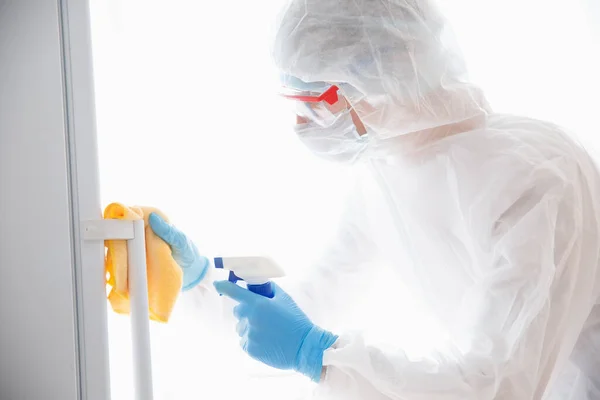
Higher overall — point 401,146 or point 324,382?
point 401,146

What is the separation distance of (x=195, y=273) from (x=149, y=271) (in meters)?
0.24

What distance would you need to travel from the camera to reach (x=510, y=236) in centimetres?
93

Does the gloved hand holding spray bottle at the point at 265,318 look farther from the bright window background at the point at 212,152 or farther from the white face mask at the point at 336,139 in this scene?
the white face mask at the point at 336,139

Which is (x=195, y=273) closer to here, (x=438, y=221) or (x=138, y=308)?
(x=138, y=308)

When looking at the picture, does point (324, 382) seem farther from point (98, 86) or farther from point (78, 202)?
point (98, 86)

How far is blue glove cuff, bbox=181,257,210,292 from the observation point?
43.0 inches

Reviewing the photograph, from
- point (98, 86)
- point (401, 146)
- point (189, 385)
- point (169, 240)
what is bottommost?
point (189, 385)

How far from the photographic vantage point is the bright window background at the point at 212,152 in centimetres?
117

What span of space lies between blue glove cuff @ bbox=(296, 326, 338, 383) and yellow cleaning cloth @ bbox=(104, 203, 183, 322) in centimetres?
24

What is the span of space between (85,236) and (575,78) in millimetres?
1343

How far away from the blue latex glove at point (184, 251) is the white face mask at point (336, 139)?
0.33 meters

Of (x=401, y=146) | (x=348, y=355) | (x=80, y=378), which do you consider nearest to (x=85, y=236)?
(x=80, y=378)

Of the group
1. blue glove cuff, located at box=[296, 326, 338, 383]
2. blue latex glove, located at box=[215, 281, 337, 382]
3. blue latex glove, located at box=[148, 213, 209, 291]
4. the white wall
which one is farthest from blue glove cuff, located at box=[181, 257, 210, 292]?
the white wall

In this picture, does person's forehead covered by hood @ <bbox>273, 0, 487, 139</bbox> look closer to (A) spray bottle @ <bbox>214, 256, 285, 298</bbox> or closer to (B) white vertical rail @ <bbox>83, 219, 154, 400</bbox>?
(A) spray bottle @ <bbox>214, 256, 285, 298</bbox>
